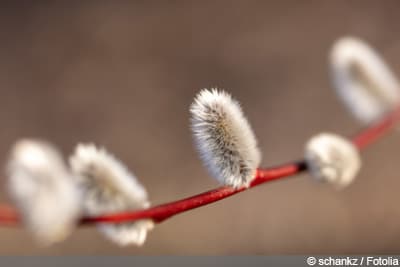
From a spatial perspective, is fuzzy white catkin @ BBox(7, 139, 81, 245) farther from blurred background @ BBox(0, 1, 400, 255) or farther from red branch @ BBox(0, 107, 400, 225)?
blurred background @ BBox(0, 1, 400, 255)

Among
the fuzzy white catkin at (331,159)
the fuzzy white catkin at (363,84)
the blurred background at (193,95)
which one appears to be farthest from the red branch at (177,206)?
the blurred background at (193,95)

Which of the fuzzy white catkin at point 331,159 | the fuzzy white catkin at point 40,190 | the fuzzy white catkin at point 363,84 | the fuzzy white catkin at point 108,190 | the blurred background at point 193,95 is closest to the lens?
the fuzzy white catkin at point 40,190

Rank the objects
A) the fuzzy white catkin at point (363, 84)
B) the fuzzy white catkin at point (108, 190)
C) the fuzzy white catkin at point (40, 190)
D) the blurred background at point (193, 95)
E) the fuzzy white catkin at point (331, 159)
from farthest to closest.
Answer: the blurred background at point (193, 95) < the fuzzy white catkin at point (363, 84) < the fuzzy white catkin at point (331, 159) < the fuzzy white catkin at point (108, 190) < the fuzzy white catkin at point (40, 190)

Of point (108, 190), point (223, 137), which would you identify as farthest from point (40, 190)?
point (223, 137)

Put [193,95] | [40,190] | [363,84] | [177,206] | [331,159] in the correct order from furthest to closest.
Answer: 1. [193,95]
2. [363,84]
3. [331,159]
4. [177,206]
5. [40,190]

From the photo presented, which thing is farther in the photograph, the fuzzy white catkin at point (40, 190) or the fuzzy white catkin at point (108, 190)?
the fuzzy white catkin at point (108, 190)

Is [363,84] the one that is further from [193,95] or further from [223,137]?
[193,95]

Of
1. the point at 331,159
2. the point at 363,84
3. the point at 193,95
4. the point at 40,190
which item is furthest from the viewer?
the point at 193,95

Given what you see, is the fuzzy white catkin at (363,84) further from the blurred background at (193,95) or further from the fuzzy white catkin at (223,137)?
the blurred background at (193,95)
